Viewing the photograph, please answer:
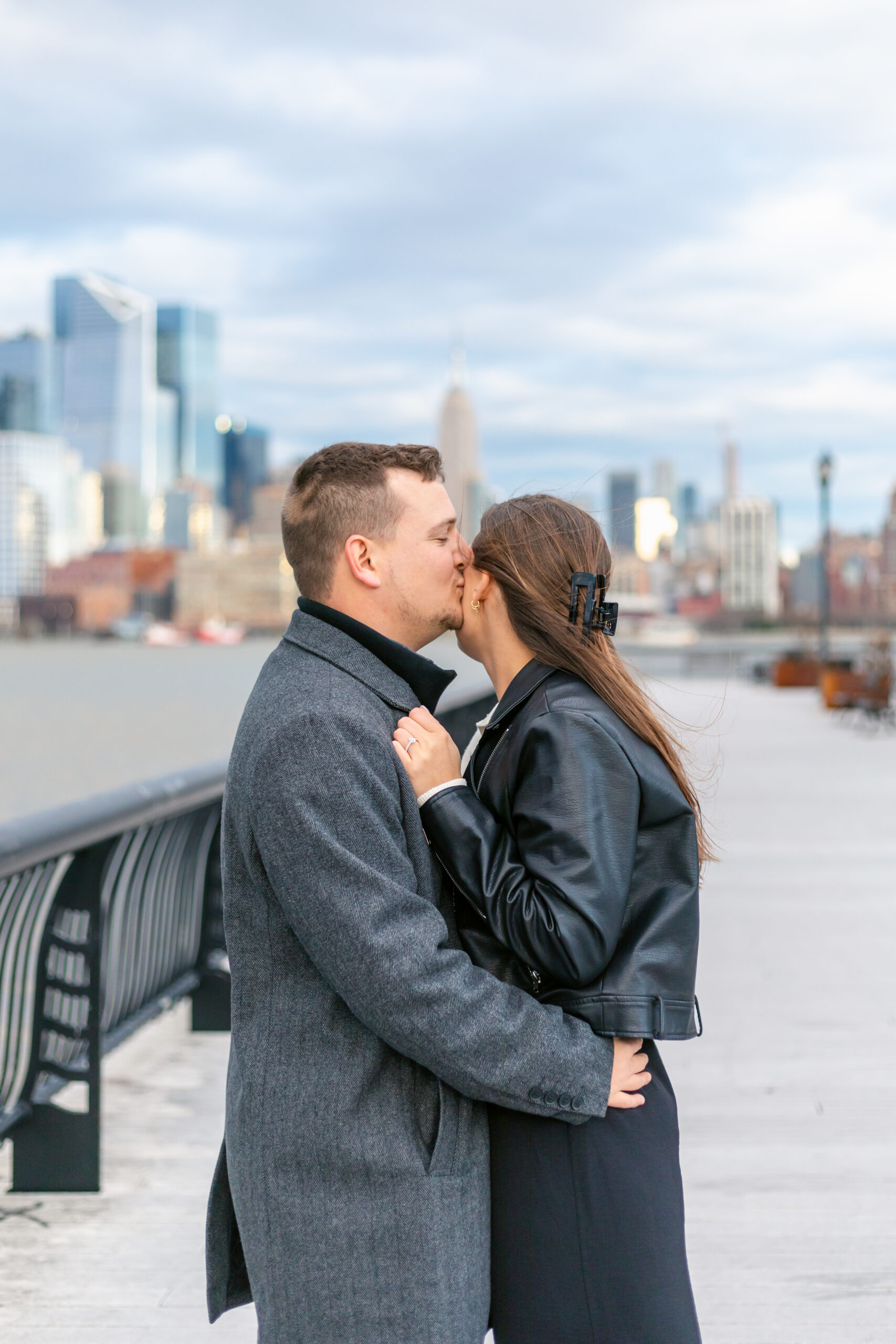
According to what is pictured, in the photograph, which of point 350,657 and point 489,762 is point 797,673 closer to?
point 489,762

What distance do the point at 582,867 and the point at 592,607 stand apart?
1.38 ft

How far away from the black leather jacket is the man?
60 millimetres

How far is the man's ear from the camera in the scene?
6.68 ft

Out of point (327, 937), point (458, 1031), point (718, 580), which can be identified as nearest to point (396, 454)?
point (327, 937)

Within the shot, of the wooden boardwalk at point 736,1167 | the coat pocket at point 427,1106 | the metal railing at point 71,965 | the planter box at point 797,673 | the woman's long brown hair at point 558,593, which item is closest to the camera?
the coat pocket at point 427,1106

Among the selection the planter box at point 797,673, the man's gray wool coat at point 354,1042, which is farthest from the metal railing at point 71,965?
the planter box at point 797,673

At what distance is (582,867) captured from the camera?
1.92 m

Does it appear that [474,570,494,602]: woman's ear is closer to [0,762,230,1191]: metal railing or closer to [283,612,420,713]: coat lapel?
[283,612,420,713]: coat lapel

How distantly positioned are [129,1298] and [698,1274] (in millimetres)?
1525

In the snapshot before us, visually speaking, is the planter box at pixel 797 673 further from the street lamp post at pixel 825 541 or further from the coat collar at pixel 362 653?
the coat collar at pixel 362 653

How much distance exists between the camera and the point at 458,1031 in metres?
1.87

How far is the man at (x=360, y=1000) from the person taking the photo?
1868 mm

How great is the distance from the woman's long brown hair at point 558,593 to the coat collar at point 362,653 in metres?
0.16

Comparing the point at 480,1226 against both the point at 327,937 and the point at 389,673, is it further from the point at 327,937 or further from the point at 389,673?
the point at 389,673
